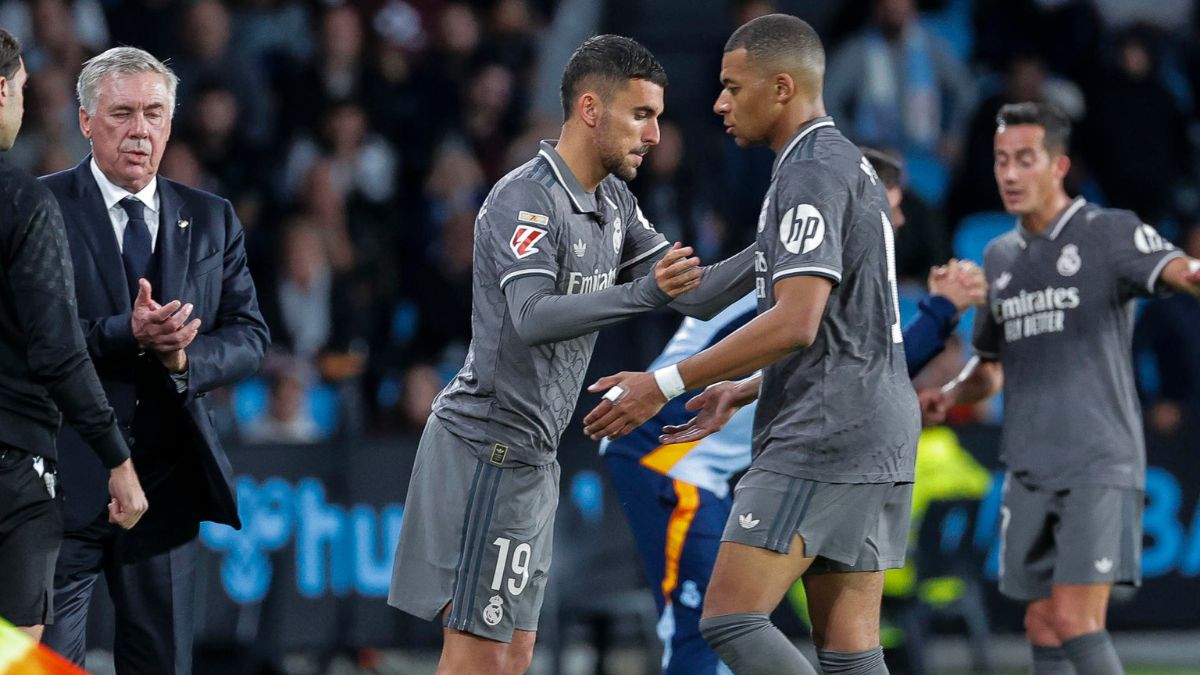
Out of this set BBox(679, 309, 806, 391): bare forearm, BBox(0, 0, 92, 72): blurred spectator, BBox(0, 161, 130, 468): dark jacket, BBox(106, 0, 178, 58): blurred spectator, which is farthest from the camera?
BBox(106, 0, 178, 58): blurred spectator

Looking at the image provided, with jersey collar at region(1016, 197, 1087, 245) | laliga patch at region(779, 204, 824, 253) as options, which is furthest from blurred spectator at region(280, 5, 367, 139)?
laliga patch at region(779, 204, 824, 253)

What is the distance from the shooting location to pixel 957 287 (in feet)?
20.9

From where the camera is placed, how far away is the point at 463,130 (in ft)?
39.4

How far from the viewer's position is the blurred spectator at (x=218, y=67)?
37.5ft

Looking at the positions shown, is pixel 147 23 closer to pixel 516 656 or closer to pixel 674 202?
pixel 674 202

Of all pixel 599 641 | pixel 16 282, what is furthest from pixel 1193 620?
pixel 16 282

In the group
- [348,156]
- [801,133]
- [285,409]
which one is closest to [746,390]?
[801,133]

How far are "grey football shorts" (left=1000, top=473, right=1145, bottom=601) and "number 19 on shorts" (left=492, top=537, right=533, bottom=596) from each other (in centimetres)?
252

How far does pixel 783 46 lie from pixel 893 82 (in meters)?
7.25

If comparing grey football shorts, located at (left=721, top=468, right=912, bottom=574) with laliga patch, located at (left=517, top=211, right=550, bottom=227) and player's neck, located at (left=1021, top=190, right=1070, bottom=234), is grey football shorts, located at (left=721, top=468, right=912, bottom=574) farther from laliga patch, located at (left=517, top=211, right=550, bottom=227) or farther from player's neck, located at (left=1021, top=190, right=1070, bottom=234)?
player's neck, located at (left=1021, top=190, right=1070, bottom=234)

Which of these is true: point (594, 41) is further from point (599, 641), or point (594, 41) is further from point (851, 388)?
point (599, 641)

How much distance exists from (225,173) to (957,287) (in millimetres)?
6098

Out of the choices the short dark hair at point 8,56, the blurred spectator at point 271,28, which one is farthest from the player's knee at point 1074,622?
the blurred spectator at point 271,28

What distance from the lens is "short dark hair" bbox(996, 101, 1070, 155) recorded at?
6.96 meters
